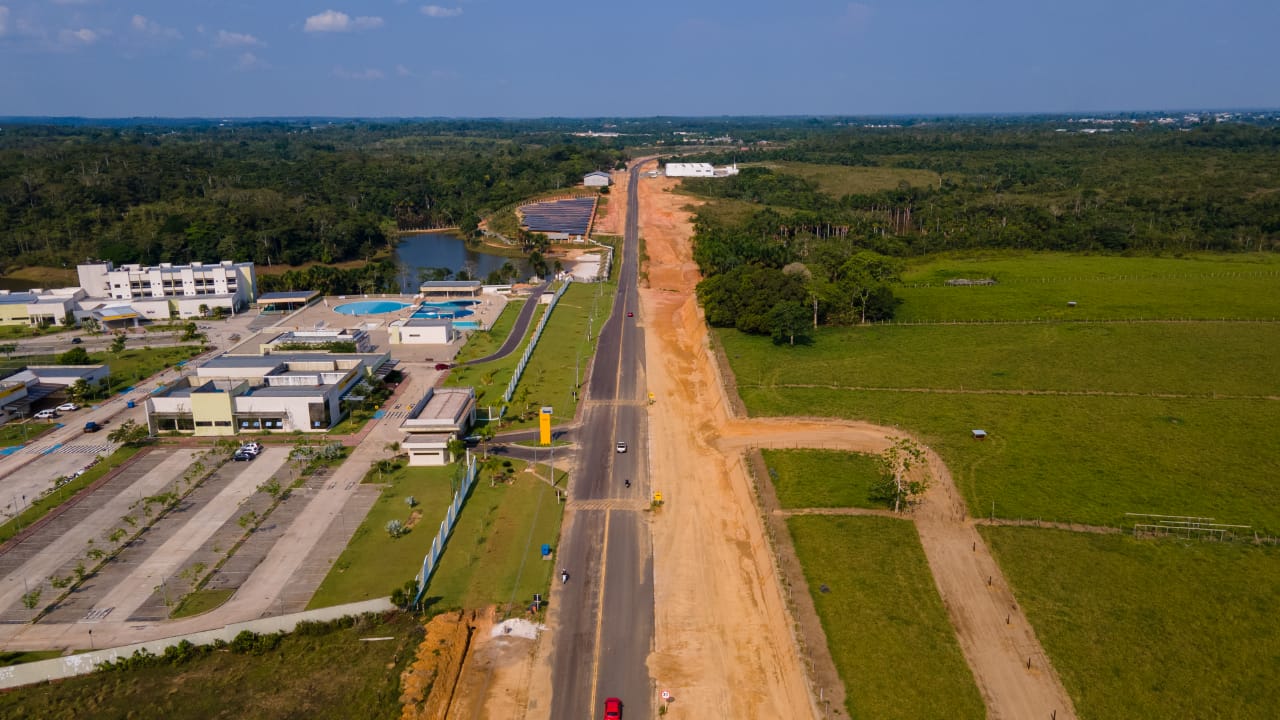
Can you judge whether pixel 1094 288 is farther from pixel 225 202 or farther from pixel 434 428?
pixel 225 202

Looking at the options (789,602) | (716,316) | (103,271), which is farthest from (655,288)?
(789,602)

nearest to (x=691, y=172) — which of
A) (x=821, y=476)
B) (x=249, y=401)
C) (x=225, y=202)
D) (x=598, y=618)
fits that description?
(x=225, y=202)

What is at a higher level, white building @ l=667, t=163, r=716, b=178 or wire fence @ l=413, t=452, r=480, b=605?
white building @ l=667, t=163, r=716, b=178

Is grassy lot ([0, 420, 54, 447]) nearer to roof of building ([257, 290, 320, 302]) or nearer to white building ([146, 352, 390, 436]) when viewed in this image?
white building ([146, 352, 390, 436])

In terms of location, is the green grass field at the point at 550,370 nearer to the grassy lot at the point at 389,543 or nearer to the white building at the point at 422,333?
the white building at the point at 422,333

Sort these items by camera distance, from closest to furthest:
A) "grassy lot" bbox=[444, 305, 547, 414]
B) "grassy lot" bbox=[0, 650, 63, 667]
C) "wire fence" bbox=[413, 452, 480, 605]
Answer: "grassy lot" bbox=[0, 650, 63, 667] < "wire fence" bbox=[413, 452, 480, 605] < "grassy lot" bbox=[444, 305, 547, 414]

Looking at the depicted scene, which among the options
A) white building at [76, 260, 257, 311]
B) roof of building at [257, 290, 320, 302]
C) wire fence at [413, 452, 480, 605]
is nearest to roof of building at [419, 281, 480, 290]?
roof of building at [257, 290, 320, 302]
